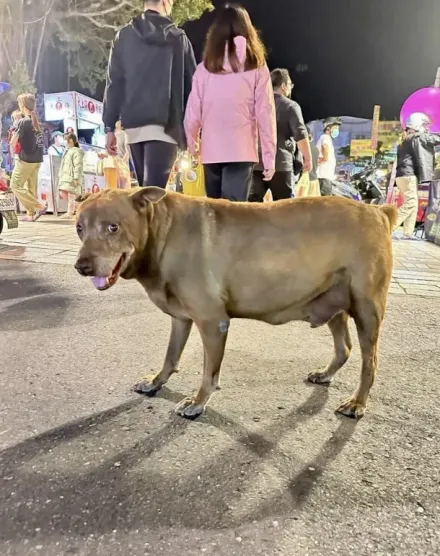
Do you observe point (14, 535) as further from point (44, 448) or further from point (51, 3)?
point (51, 3)

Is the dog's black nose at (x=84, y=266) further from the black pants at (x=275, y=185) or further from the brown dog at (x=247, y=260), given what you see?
the black pants at (x=275, y=185)

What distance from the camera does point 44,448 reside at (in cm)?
166

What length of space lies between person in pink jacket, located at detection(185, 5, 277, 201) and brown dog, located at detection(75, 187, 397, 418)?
46.3 inches

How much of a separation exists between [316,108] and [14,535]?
81.9 ft

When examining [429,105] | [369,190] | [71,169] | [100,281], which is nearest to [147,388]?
[100,281]

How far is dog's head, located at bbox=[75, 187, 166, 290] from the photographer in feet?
6.02

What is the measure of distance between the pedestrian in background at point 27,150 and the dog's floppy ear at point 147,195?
6782 millimetres

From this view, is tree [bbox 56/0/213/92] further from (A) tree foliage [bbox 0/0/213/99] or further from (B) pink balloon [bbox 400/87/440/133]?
(B) pink balloon [bbox 400/87/440/133]

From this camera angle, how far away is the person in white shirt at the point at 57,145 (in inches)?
449

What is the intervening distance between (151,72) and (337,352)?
7.57 feet

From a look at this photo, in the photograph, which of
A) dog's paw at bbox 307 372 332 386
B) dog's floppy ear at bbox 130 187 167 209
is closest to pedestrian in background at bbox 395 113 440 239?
dog's paw at bbox 307 372 332 386

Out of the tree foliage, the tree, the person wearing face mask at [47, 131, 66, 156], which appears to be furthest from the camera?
the tree foliage

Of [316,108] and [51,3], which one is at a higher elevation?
[51,3]

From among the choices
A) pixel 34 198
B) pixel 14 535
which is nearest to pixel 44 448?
pixel 14 535
